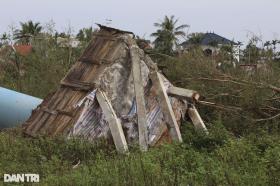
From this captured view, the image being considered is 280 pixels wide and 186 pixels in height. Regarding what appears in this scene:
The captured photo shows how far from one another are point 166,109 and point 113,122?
1.26 meters

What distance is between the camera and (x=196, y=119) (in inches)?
409

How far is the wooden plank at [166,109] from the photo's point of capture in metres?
9.61

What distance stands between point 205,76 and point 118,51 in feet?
8.61

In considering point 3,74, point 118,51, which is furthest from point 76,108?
point 3,74

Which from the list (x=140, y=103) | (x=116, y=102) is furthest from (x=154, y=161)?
(x=116, y=102)

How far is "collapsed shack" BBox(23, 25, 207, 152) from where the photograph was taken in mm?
9562

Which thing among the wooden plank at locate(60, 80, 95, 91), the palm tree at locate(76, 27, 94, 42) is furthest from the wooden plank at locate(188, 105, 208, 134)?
the palm tree at locate(76, 27, 94, 42)

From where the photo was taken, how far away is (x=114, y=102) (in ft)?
32.9

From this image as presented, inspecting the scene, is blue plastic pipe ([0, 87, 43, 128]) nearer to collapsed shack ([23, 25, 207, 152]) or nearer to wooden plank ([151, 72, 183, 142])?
collapsed shack ([23, 25, 207, 152])

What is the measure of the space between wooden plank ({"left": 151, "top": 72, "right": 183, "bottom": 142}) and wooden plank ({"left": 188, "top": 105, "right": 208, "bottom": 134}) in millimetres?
648

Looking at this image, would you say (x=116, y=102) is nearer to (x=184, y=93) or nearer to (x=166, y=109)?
(x=166, y=109)

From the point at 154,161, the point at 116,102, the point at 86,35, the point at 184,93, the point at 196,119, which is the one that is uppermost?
the point at 86,35

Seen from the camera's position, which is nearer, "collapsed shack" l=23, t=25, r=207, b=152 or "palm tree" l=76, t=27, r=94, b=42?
"collapsed shack" l=23, t=25, r=207, b=152

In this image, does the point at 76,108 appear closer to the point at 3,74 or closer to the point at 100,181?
the point at 100,181
